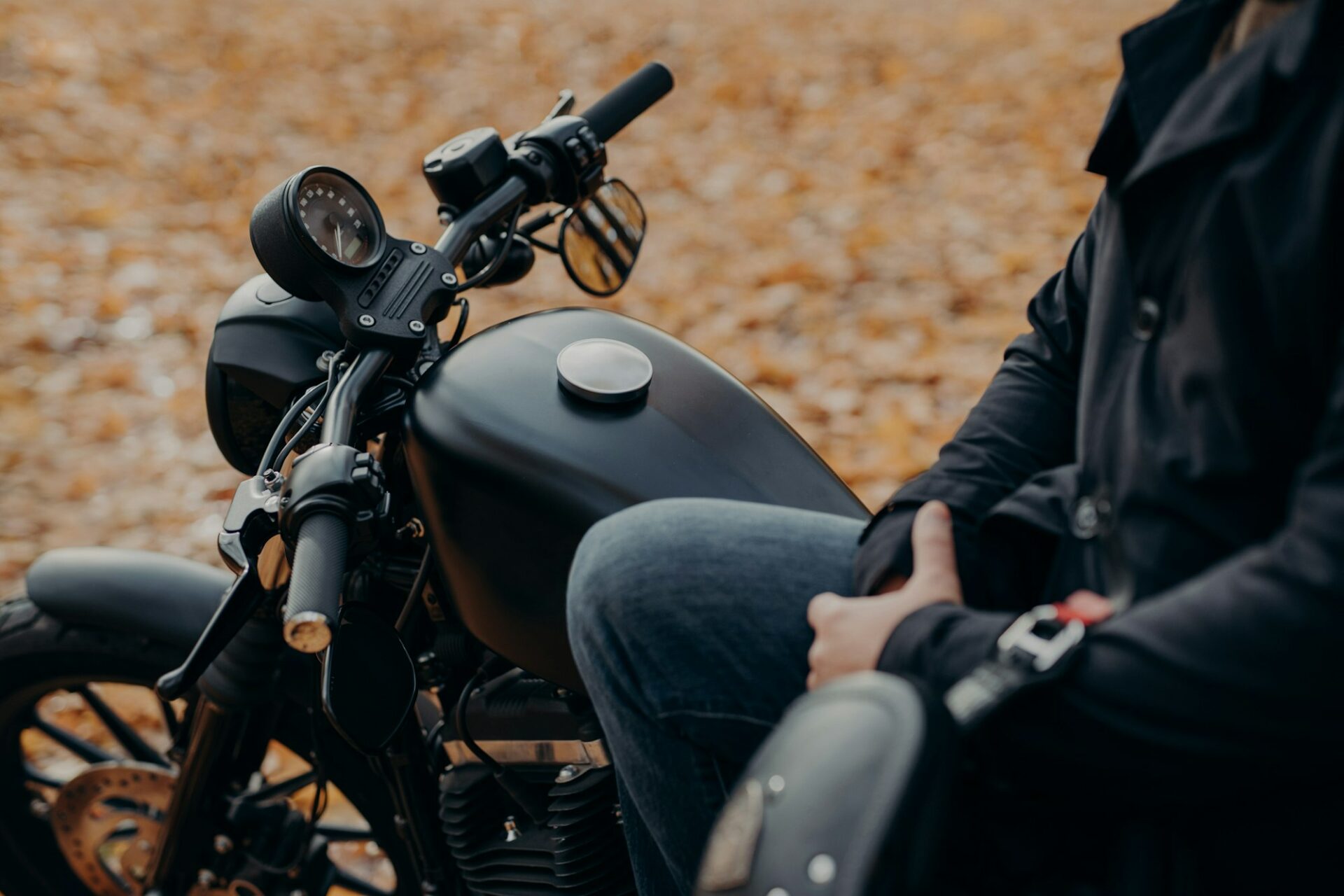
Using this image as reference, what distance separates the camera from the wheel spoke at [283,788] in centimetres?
161

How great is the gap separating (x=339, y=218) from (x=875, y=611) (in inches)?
28.7

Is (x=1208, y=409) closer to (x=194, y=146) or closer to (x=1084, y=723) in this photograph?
(x=1084, y=723)

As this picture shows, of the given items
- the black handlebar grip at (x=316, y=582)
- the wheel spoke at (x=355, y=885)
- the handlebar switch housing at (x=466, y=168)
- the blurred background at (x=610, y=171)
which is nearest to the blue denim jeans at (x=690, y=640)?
the black handlebar grip at (x=316, y=582)

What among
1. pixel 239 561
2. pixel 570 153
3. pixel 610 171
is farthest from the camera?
pixel 610 171

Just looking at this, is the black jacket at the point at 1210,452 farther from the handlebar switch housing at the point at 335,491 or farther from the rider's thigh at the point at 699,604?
the handlebar switch housing at the point at 335,491

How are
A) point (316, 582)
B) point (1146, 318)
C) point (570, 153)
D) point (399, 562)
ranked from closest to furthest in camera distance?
point (1146, 318) < point (316, 582) < point (399, 562) < point (570, 153)

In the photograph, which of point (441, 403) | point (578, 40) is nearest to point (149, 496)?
point (441, 403)

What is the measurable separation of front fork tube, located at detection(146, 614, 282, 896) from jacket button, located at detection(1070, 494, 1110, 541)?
99cm

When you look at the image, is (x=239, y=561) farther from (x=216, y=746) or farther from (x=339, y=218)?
(x=216, y=746)

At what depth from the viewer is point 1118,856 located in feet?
2.48

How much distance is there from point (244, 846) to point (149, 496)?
1649 millimetres

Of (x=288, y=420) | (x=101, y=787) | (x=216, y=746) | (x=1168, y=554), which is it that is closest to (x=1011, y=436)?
(x=1168, y=554)

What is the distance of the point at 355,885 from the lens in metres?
1.77

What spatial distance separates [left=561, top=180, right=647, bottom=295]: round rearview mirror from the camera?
153 centimetres
